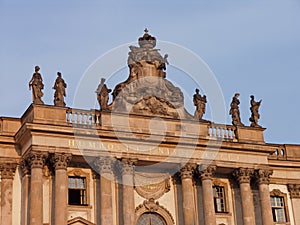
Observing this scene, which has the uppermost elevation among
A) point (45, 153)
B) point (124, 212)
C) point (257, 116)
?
point (257, 116)

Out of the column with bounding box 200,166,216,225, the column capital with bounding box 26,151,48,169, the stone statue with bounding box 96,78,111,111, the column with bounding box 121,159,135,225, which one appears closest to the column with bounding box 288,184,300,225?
the column with bounding box 200,166,216,225

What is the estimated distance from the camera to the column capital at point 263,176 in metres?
37.1

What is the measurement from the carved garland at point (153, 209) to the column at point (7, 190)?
6348 millimetres

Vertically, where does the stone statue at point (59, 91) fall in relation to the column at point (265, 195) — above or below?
above

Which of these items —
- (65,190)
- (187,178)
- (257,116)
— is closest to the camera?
(65,190)

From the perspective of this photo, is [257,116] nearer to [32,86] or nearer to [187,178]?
[187,178]

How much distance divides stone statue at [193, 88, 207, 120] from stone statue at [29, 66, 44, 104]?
8.40 m

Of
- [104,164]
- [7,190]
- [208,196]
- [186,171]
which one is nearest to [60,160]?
[104,164]

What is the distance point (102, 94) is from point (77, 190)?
4994mm

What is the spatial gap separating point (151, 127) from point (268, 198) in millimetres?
7354

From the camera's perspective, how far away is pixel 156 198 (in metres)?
35.7

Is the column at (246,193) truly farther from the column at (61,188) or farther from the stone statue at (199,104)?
the column at (61,188)

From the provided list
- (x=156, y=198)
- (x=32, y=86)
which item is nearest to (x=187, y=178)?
(x=156, y=198)

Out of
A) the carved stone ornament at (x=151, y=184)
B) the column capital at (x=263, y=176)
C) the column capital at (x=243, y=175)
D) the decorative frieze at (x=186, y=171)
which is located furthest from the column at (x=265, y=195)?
the carved stone ornament at (x=151, y=184)
